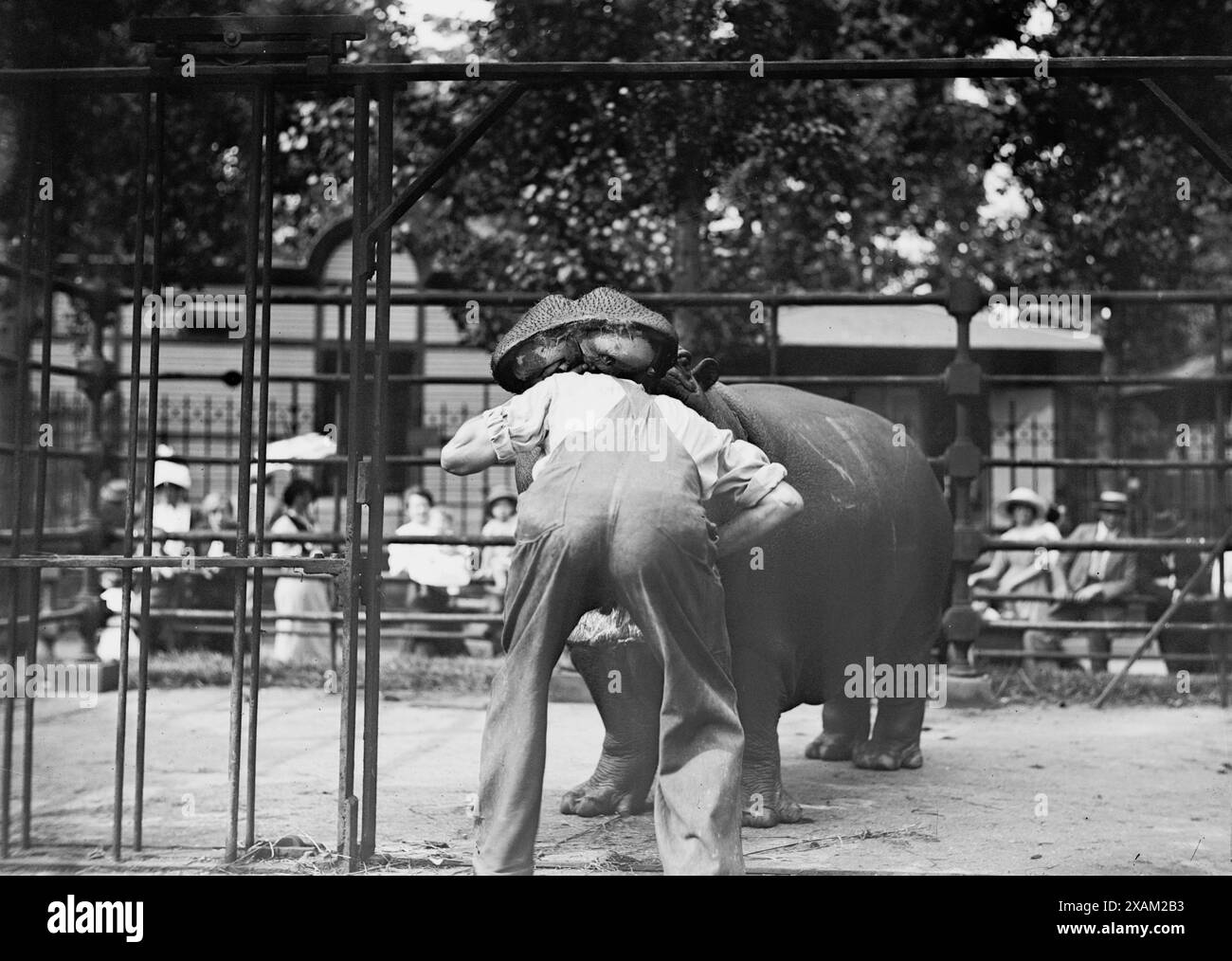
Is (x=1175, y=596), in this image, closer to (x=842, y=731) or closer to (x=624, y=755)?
(x=842, y=731)

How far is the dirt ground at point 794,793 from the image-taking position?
13.8 feet

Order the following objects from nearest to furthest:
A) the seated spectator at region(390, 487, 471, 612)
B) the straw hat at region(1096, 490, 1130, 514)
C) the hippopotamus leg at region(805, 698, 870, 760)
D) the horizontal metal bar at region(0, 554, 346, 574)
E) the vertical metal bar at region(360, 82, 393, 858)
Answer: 1. the horizontal metal bar at region(0, 554, 346, 574)
2. the vertical metal bar at region(360, 82, 393, 858)
3. the hippopotamus leg at region(805, 698, 870, 760)
4. the seated spectator at region(390, 487, 471, 612)
5. the straw hat at region(1096, 490, 1130, 514)

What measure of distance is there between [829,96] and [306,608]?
15.6 feet

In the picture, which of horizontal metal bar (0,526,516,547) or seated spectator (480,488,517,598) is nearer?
horizontal metal bar (0,526,516,547)

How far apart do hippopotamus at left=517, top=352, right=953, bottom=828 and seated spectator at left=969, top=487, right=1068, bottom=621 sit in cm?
397

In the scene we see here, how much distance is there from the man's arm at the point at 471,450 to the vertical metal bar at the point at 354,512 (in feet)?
1.34

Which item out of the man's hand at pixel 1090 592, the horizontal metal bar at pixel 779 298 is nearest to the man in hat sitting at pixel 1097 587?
the man's hand at pixel 1090 592
